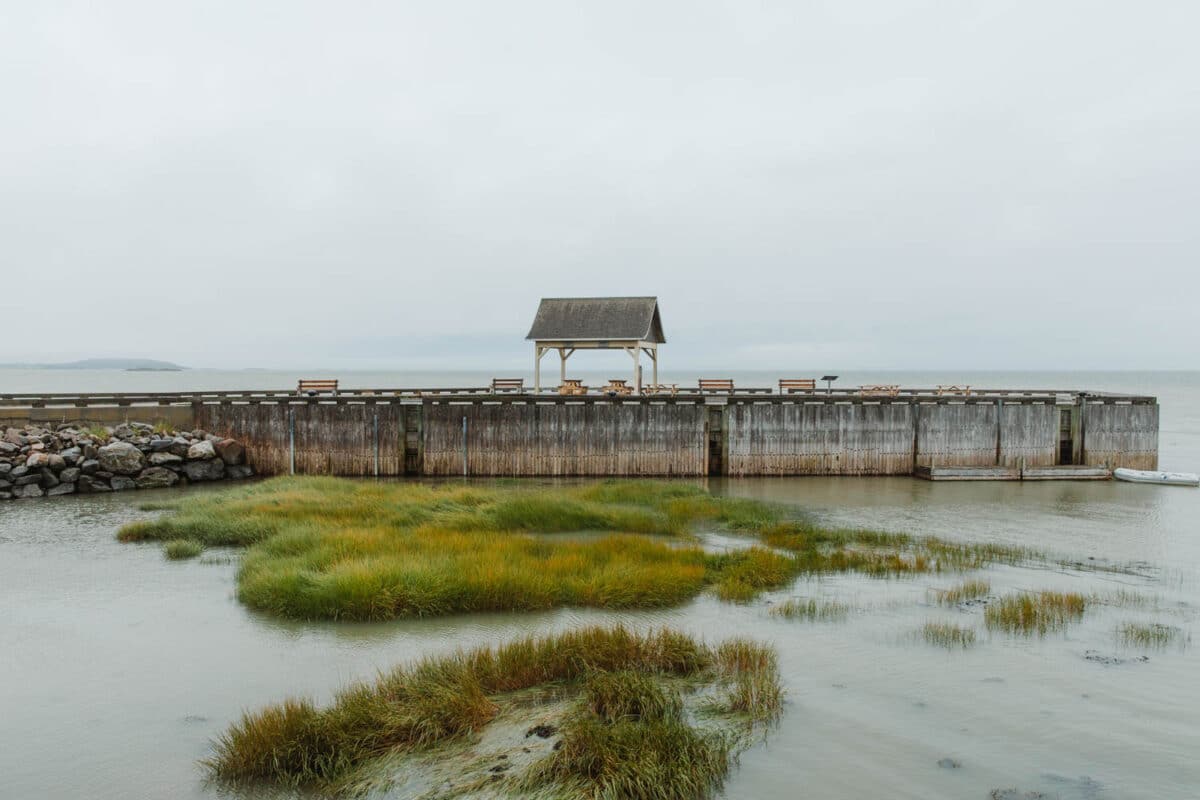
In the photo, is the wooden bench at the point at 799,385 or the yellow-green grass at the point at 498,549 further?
the wooden bench at the point at 799,385

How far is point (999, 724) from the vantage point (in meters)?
7.49

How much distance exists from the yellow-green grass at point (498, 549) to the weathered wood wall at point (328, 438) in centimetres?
567

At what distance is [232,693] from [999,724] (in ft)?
26.1

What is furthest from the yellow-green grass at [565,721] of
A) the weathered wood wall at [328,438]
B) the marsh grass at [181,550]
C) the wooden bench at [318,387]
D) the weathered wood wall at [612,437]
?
the wooden bench at [318,387]

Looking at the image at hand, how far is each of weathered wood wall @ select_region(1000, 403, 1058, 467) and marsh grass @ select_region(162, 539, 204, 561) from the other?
27.0m

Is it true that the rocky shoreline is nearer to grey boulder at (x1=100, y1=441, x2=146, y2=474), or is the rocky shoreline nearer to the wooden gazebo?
grey boulder at (x1=100, y1=441, x2=146, y2=474)

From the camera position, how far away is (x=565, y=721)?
6.93 metres

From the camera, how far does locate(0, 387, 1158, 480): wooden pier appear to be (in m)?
27.6

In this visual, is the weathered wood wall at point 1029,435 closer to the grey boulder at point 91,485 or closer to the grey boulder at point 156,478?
the grey boulder at point 156,478

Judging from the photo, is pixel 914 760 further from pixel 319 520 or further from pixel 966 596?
pixel 319 520

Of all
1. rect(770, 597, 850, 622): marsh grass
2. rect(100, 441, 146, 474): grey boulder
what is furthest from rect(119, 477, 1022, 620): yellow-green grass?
rect(100, 441, 146, 474): grey boulder

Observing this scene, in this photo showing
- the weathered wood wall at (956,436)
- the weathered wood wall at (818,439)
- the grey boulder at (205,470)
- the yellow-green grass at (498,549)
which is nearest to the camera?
the yellow-green grass at (498,549)

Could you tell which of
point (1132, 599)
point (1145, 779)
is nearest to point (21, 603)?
point (1145, 779)

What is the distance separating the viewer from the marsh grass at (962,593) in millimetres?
11578
